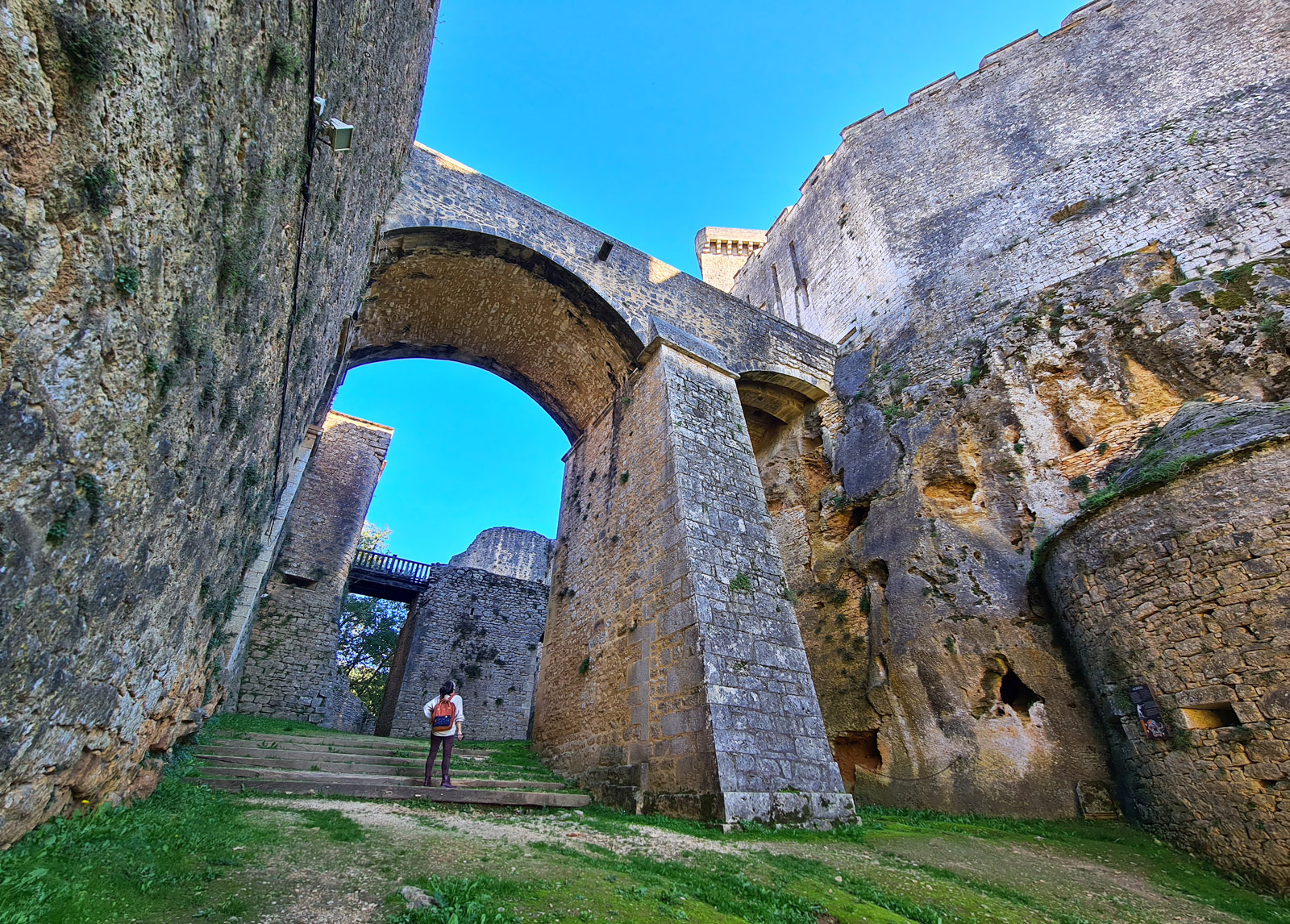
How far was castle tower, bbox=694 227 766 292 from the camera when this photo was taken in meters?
27.4

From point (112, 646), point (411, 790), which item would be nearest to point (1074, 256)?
point (411, 790)

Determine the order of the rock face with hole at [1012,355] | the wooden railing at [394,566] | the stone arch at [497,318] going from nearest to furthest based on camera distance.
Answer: the rock face with hole at [1012,355], the stone arch at [497,318], the wooden railing at [394,566]

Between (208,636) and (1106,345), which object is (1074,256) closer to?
(1106,345)

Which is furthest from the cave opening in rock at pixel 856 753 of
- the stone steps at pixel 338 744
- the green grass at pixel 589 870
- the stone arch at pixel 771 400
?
the stone arch at pixel 771 400

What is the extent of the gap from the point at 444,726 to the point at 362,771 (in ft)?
3.77

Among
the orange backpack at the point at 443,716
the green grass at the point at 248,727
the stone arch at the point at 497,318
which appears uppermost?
the stone arch at the point at 497,318

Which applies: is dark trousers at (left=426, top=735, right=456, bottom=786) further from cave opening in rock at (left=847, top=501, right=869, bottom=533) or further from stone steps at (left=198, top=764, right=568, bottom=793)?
cave opening in rock at (left=847, top=501, right=869, bottom=533)

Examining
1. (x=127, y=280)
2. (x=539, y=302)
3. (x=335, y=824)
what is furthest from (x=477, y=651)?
(x=127, y=280)

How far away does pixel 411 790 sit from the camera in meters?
5.24

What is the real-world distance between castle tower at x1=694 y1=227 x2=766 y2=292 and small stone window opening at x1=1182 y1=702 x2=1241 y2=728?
2414 centimetres

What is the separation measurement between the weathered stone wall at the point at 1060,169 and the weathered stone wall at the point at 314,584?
13094mm

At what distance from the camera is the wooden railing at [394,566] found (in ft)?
61.3

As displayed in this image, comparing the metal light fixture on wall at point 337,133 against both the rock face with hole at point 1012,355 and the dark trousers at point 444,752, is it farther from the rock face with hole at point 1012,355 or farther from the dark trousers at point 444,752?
the rock face with hole at point 1012,355

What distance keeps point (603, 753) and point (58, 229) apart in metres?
6.64
